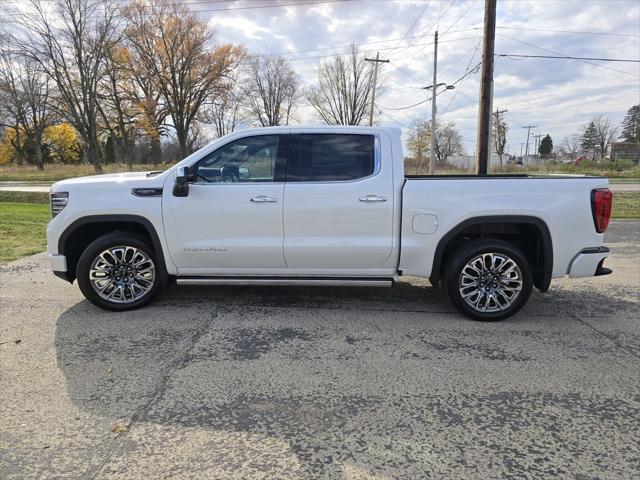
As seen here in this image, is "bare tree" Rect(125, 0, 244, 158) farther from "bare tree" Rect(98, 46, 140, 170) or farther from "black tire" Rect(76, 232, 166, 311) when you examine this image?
"black tire" Rect(76, 232, 166, 311)

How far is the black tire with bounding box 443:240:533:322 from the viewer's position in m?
4.53

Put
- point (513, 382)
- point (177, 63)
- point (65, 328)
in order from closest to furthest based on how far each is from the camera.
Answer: point (513, 382)
point (65, 328)
point (177, 63)

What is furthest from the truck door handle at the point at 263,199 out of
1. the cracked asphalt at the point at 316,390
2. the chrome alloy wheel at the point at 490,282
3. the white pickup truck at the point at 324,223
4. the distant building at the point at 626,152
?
the distant building at the point at 626,152

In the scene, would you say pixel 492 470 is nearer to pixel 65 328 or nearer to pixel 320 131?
pixel 320 131

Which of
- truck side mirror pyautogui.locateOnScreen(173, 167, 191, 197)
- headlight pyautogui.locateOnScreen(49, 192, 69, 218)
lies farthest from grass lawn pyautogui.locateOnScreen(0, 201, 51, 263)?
truck side mirror pyautogui.locateOnScreen(173, 167, 191, 197)

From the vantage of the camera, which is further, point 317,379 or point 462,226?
point 462,226

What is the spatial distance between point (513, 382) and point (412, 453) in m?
1.24

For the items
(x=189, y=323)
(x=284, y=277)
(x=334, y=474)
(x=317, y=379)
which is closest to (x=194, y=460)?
(x=334, y=474)

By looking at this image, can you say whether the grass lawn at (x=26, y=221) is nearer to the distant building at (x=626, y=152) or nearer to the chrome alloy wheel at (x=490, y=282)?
the chrome alloy wheel at (x=490, y=282)

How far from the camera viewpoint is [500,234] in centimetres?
483

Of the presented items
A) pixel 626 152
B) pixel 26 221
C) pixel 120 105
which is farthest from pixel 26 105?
pixel 626 152

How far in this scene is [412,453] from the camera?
8.40 feet

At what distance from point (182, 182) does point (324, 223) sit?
4.83ft

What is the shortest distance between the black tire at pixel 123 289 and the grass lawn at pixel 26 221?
142 inches
